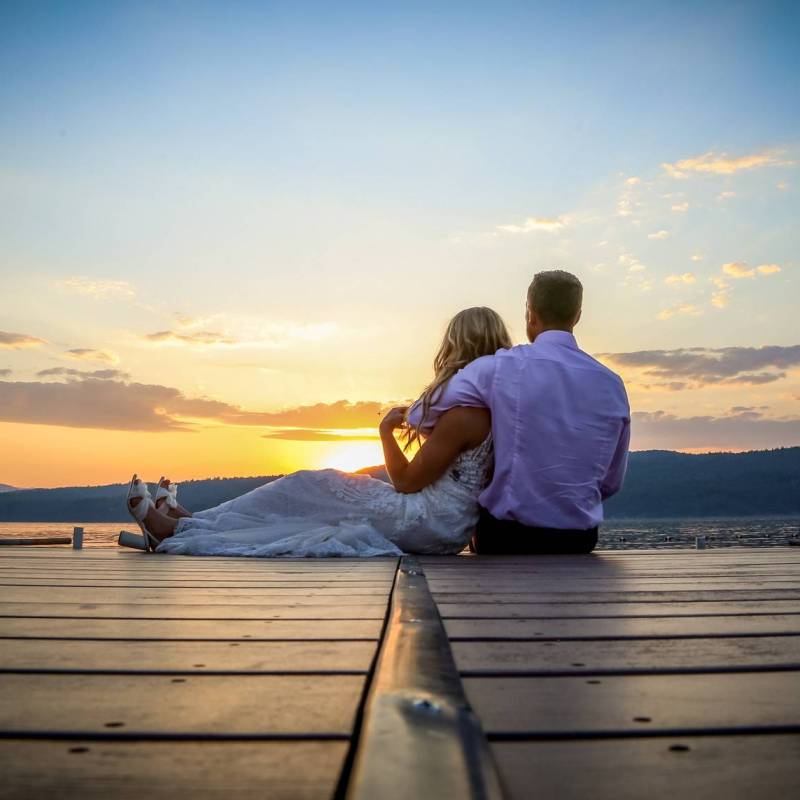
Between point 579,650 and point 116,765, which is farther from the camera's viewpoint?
point 579,650

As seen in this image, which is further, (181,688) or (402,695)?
(181,688)

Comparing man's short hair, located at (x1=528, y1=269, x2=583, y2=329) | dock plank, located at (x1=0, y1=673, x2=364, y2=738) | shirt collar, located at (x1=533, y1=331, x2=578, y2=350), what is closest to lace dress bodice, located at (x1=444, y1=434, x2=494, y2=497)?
shirt collar, located at (x1=533, y1=331, x2=578, y2=350)

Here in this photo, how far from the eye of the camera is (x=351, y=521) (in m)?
3.54

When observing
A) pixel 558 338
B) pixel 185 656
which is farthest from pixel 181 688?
pixel 558 338

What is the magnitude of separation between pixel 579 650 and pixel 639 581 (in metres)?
1.06

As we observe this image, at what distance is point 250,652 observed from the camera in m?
1.14

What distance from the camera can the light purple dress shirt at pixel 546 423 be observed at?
10.7ft

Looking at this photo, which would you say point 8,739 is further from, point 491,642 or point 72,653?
point 491,642

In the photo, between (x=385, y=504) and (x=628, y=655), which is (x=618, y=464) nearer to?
(x=385, y=504)

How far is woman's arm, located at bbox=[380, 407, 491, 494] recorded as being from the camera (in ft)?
11.0

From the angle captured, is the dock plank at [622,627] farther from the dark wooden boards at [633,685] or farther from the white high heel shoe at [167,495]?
the white high heel shoe at [167,495]

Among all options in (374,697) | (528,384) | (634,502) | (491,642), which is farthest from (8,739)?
(634,502)

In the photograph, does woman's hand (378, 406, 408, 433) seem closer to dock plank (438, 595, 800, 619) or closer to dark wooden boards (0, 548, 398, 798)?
dark wooden boards (0, 548, 398, 798)

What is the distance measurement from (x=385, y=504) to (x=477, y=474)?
415 mm
